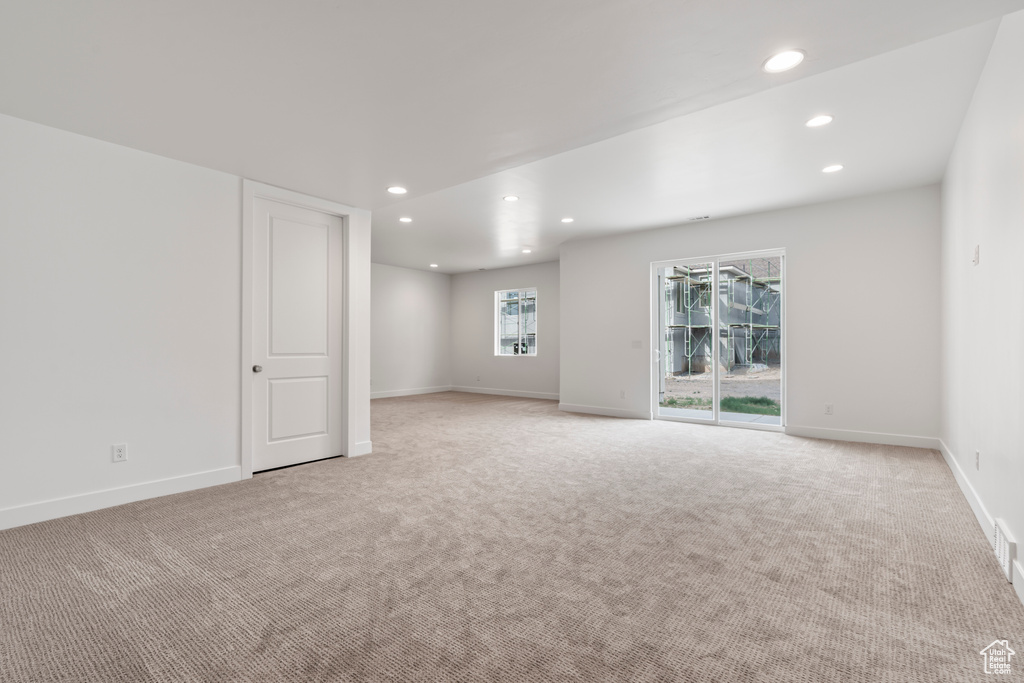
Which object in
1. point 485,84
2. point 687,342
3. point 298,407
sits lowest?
point 298,407

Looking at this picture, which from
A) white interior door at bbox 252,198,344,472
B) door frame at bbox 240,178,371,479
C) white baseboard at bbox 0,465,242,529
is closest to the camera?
white baseboard at bbox 0,465,242,529

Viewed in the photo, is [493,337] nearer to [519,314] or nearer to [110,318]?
[519,314]

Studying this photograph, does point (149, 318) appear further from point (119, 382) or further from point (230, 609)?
point (230, 609)

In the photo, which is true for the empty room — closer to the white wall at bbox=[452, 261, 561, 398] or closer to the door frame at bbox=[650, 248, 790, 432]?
the door frame at bbox=[650, 248, 790, 432]

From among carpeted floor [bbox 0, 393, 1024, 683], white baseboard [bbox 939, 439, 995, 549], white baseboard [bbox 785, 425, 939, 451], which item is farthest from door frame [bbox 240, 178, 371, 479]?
white baseboard [bbox 785, 425, 939, 451]

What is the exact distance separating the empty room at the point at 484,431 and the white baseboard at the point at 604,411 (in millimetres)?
1069

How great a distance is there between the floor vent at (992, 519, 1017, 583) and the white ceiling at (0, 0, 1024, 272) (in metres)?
2.34

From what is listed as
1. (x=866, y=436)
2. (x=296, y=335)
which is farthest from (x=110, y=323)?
(x=866, y=436)

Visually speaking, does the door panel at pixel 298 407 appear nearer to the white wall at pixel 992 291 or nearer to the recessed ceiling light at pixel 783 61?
the recessed ceiling light at pixel 783 61

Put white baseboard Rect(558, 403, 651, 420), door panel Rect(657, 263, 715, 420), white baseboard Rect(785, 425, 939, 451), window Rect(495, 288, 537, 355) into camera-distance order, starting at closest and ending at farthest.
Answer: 1. white baseboard Rect(785, 425, 939, 451)
2. door panel Rect(657, 263, 715, 420)
3. white baseboard Rect(558, 403, 651, 420)
4. window Rect(495, 288, 537, 355)

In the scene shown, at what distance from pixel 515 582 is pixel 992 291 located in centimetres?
305

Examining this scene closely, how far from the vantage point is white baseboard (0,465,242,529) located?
284cm

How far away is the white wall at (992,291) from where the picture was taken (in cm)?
216

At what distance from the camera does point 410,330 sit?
32.9ft
